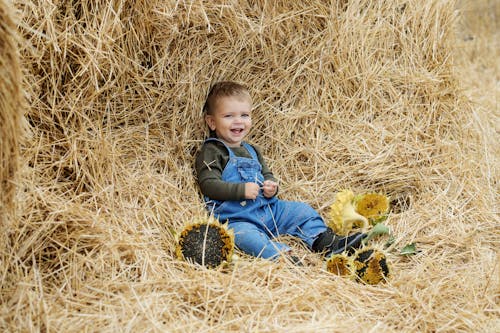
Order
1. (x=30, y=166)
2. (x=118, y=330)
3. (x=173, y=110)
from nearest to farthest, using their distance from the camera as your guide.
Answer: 1. (x=118, y=330)
2. (x=30, y=166)
3. (x=173, y=110)

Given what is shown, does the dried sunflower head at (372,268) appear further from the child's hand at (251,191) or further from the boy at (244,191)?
the child's hand at (251,191)

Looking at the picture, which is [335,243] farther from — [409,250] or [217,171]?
[217,171]

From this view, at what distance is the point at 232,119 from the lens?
2.99 m

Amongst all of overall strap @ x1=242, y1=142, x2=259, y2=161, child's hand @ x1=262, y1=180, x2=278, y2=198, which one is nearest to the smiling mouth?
overall strap @ x1=242, y1=142, x2=259, y2=161

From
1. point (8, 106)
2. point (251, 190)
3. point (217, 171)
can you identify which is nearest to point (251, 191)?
point (251, 190)

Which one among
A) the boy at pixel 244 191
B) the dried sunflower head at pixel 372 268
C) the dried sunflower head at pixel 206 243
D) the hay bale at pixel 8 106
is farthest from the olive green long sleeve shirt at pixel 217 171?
the hay bale at pixel 8 106

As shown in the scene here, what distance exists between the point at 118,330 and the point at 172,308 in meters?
0.21

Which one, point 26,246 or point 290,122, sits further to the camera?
point 290,122

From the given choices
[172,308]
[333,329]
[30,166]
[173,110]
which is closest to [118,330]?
[172,308]

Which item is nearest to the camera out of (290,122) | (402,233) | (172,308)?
(172,308)

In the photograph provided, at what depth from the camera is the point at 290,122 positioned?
3.27 meters

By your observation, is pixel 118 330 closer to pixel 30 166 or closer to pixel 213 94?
pixel 30 166

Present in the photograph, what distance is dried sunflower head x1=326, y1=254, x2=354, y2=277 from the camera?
2.44 m

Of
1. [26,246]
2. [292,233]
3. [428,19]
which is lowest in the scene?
[292,233]
